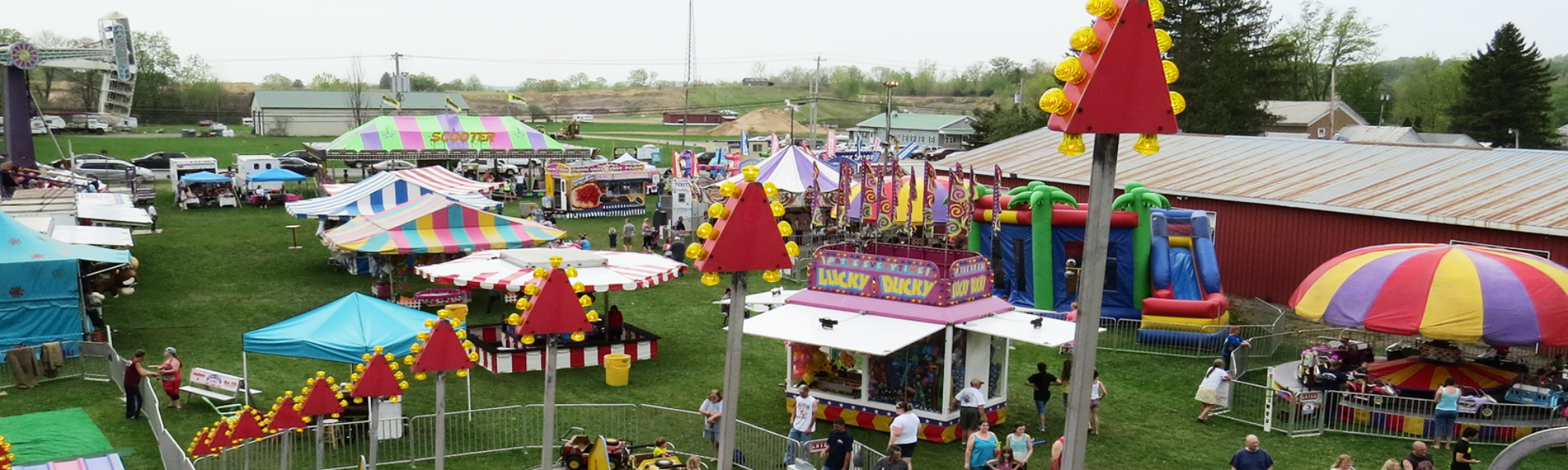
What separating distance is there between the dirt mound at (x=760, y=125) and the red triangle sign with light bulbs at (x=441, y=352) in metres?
87.8

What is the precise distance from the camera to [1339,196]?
24094mm

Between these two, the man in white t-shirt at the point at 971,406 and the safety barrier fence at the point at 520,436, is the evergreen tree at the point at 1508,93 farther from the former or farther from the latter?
the safety barrier fence at the point at 520,436

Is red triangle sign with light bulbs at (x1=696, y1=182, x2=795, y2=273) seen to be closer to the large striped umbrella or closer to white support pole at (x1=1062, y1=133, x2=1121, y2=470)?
white support pole at (x1=1062, y1=133, x2=1121, y2=470)

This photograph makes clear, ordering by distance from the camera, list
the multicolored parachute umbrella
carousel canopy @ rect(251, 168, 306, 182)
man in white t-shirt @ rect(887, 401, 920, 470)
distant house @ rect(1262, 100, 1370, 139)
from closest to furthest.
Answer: man in white t-shirt @ rect(887, 401, 920, 470)
the multicolored parachute umbrella
carousel canopy @ rect(251, 168, 306, 182)
distant house @ rect(1262, 100, 1370, 139)

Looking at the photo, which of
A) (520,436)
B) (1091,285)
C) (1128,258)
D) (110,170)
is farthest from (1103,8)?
(110,170)

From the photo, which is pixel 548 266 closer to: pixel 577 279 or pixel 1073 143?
pixel 577 279

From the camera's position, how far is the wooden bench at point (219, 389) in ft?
51.2

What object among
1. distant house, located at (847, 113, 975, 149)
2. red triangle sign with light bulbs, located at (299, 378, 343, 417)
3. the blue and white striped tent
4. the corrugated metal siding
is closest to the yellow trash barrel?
red triangle sign with light bulbs, located at (299, 378, 343, 417)

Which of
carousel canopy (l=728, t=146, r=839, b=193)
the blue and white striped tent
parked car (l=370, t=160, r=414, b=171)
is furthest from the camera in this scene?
parked car (l=370, t=160, r=414, b=171)

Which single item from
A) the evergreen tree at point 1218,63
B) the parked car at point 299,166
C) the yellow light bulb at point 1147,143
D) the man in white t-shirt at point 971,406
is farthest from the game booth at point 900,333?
the parked car at point 299,166

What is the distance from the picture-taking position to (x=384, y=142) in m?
45.0

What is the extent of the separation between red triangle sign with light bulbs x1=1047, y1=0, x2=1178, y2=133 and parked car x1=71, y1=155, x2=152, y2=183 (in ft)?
147

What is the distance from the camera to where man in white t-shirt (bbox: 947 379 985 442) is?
47.9 feet

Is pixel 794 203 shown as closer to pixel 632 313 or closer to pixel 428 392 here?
pixel 632 313
